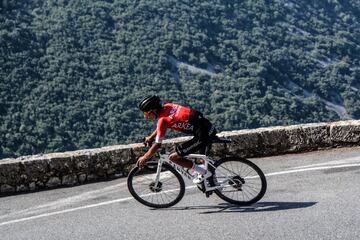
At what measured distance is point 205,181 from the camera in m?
6.01

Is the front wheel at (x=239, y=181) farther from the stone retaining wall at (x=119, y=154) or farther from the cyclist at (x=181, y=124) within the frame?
the stone retaining wall at (x=119, y=154)

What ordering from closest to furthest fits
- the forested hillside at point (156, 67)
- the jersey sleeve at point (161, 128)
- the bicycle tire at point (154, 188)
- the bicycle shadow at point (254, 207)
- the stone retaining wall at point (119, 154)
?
1. the bicycle shadow at point (254, 207)
2. the jersey sleeve at point (161, 128)
3. the bicycle tire at point (154, 188)
4. the stone retaining wall at point (119, 154)
5. the forested hillside at point (156, 67)

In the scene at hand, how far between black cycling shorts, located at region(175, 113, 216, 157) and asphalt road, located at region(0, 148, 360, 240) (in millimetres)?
637

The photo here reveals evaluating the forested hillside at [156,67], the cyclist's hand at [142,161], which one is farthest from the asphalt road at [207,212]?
the forested hillside at [156,67]

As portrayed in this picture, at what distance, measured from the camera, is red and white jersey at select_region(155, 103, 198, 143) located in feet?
18.9

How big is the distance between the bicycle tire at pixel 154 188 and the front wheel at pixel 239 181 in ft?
1.37

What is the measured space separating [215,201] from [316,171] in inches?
65.1

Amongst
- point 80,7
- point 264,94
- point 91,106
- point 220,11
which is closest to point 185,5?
point 220,11

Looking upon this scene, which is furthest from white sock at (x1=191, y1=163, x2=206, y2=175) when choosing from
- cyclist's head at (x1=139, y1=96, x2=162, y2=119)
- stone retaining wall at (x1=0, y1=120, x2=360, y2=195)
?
stone retaining wall at (x1=0, y1=120, x2=360, y2=195)

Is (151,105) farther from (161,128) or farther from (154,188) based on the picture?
(154,188)

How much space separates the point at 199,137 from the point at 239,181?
67cm

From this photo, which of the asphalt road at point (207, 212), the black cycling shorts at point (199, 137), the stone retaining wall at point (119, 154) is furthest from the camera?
the stone retaining wall at point (119, 154)

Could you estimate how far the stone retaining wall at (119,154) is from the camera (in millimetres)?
7680

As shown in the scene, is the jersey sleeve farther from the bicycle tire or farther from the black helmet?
the bicycle tire
